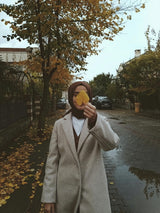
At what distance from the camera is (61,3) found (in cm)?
825

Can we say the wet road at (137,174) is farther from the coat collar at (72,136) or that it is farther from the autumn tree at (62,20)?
the autumn tree at (62,20)

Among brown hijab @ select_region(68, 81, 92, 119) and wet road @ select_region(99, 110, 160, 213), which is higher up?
brown hijab @ select_region(68, 81, 92, 119)

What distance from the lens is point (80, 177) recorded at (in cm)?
180

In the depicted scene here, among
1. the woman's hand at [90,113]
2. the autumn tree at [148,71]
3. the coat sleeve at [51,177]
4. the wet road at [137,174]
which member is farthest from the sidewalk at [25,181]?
the autumn tree at [148,71]

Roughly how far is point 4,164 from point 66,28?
606cm

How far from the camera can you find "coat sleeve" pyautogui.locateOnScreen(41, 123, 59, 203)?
1887 millimetres

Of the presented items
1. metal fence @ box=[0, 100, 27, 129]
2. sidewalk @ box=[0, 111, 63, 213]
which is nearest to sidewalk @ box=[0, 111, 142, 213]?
sidewalk @ box=[0, 111, 63, 213]

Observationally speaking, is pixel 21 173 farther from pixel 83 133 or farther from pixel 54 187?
pixel 83 133

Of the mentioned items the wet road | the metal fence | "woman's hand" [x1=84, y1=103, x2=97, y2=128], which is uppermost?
"woman's hand" [x1=84, y1=103, x2=97, y2=128]

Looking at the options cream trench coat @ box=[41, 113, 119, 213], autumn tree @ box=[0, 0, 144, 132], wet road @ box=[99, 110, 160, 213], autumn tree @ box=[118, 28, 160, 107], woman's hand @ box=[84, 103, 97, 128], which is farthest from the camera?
autumn tree @ box=[118, 28, 160, 107]

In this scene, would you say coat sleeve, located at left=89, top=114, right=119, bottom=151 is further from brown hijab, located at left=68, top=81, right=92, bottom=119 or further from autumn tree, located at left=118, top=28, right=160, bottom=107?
autumn tree, located at left=118, top=28, right=160, bottom=107

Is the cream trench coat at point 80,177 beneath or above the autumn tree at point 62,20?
beneath

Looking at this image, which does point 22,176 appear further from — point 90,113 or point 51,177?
point 90,113

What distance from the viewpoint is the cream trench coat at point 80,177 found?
1761 mm
